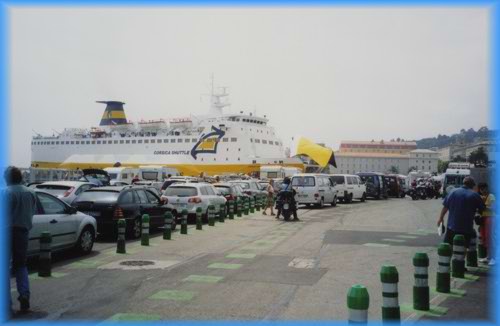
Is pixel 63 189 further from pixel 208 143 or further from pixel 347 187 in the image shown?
pixel 208 143

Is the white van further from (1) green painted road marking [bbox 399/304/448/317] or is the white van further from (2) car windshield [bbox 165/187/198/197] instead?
Result: (1) green painted road marking [bbox 399/304/448/317]

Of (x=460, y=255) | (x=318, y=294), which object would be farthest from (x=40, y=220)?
(x=460, y=255)

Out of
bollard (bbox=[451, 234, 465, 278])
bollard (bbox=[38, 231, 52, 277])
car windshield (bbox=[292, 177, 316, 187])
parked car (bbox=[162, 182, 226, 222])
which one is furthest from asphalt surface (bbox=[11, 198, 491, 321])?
car windshield (bbox=[292, 177, 316, 187])

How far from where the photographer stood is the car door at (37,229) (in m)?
8.21

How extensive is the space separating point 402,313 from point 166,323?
9.66 ft

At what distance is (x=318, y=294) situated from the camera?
271 inches

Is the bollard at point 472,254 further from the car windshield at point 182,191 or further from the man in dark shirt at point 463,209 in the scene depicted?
the car windshield at point 182,191

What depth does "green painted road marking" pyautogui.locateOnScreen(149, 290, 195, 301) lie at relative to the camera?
6.59 metres

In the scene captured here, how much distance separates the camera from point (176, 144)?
61562 millimetres

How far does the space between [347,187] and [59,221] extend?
21.7m

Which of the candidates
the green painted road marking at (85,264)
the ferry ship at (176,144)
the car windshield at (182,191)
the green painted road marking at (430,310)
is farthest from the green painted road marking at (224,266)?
the ferry ship at (176,144)

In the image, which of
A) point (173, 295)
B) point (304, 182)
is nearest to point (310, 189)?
point (304, 182)

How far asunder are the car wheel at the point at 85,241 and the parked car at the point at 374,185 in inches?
1012

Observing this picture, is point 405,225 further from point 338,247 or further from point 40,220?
point 40,220
